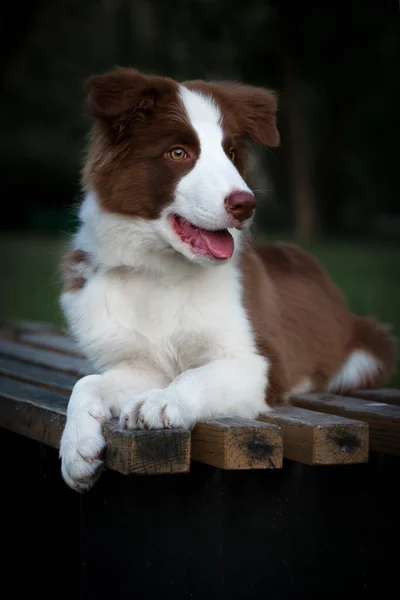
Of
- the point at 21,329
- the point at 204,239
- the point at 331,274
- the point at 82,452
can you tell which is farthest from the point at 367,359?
the point at 331,274

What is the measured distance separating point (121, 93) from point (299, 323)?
143 cm

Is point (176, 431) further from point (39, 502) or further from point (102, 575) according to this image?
point (39, 502)

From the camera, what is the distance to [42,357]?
16.2 feet

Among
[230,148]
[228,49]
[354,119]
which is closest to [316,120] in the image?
[354,119]

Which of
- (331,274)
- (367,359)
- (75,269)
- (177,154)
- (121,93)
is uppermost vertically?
(121,93)

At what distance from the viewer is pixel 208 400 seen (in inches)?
122

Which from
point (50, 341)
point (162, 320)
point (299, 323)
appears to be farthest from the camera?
point (50, 341)

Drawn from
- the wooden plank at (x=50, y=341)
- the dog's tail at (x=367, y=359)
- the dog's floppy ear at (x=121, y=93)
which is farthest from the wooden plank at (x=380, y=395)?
the wooden plank at (x=50, y=341)

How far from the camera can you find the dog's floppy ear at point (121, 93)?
11.1ft

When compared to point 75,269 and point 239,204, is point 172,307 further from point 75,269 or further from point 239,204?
point 239,204

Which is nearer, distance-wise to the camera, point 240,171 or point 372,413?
point 372,413

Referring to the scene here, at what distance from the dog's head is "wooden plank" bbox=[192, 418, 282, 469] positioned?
0.76 metres

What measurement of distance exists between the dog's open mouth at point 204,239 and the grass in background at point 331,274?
6.56 ft

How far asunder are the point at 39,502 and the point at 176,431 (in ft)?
4.32
